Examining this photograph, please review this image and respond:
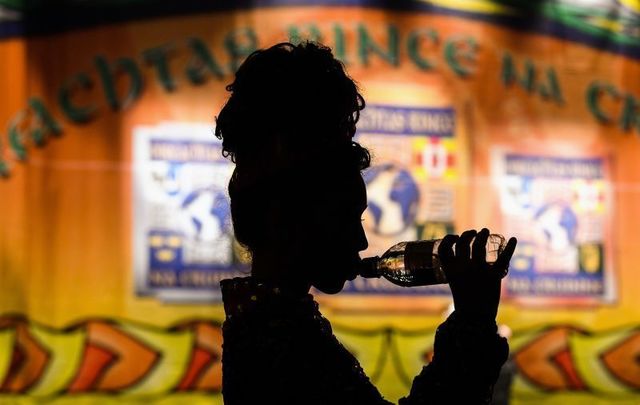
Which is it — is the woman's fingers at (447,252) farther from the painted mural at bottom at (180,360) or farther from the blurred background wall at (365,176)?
the painted mural at bottom at (180,360)

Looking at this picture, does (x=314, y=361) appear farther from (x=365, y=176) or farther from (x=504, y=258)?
(x=365, y=176)

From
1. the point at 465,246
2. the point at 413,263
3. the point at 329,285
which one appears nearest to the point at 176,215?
the point at 413,263

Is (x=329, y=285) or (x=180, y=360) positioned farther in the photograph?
(x=180, y=360)

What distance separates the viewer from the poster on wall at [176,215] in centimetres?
614

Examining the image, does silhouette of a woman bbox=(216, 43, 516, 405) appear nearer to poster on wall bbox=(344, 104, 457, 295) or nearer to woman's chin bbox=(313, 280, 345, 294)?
woman's chin bbox=(313, 280, 345, 294)

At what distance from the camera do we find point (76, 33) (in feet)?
20.3

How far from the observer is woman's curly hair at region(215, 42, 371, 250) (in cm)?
137

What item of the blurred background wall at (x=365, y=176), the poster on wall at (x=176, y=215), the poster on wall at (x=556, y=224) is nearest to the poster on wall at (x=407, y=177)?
the blurred background wall at (x=365, y=176)

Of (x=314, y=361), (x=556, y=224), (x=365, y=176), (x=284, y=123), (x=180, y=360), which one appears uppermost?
(x=365, y=176)

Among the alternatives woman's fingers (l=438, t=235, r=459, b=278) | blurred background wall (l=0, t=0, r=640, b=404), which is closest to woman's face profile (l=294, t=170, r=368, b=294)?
woman's fingers (l=438, t=235, r=459, b=278)

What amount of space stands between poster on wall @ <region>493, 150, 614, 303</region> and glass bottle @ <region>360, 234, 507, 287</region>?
17.1ft

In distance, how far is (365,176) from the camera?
5.73 meters

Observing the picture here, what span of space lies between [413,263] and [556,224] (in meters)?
5.43

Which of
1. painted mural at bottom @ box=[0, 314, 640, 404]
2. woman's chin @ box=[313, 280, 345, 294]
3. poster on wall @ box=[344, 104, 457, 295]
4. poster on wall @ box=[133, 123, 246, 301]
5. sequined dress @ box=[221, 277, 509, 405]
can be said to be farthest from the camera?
poster on wall @ box=[344, 104, 457, 295]
